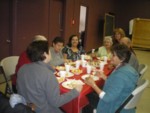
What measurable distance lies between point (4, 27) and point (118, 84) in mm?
3411

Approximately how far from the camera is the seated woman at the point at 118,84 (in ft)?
6.50

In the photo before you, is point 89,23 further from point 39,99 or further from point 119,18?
point 39,99

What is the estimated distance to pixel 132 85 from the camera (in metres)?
2.07

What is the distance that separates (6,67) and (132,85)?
1.76 m

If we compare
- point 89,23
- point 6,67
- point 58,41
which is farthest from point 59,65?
point 89,23

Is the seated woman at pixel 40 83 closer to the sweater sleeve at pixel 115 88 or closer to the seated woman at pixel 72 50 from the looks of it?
the sweater sleeve at pixel 115 88

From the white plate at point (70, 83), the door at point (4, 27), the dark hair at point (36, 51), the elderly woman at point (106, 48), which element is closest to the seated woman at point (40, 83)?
the dark hair at point (36, 51)

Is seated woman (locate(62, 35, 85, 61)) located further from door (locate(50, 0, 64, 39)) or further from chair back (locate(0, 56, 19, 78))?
door (locate(50, 0, 64, 39))

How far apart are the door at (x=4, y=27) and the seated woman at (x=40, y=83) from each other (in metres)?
2.97

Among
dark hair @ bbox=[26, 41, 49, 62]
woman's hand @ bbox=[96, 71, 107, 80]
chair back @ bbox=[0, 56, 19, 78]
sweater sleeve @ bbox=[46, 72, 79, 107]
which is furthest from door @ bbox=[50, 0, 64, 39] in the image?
sweater sleeve @ bbox=[46, 72, 79, 107]

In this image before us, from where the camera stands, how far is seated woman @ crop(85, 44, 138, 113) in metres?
1.98

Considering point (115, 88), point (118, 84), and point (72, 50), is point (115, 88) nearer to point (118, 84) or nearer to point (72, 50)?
point (118, 84)

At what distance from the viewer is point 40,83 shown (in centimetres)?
179

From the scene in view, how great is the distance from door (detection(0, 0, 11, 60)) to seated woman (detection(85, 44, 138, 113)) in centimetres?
295
